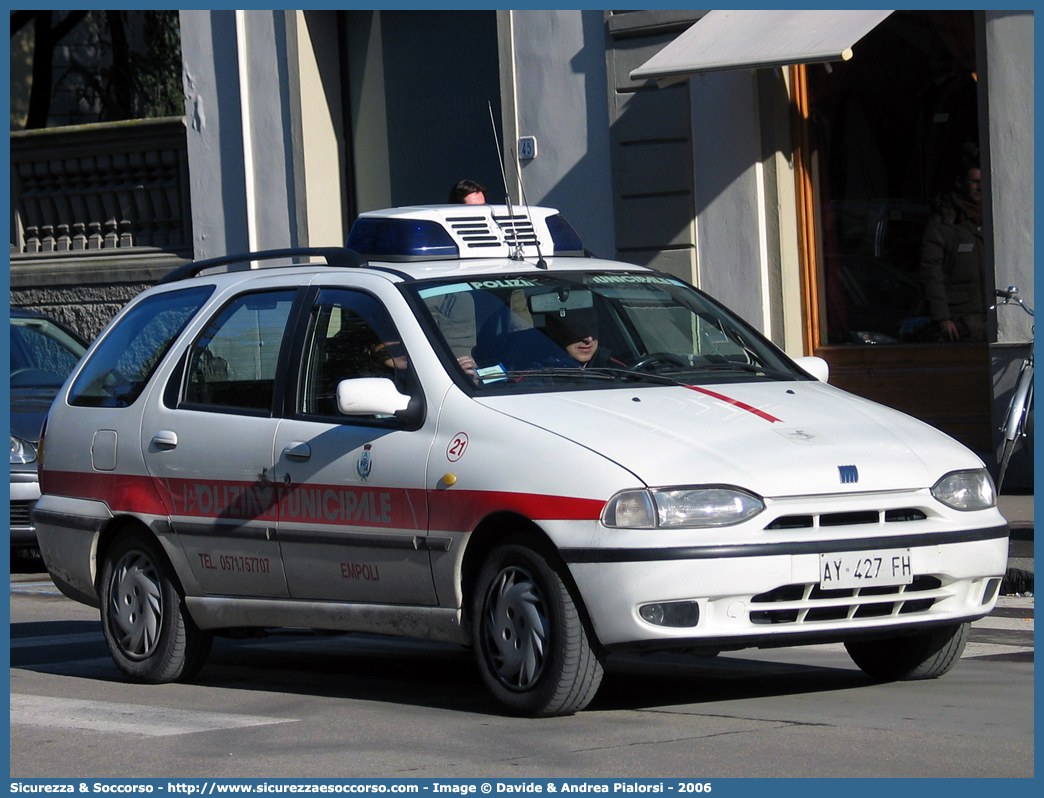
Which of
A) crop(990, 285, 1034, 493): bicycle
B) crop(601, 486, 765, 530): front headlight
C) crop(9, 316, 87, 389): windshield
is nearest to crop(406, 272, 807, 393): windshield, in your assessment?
crop(601, 486, 765, 530): front headlight

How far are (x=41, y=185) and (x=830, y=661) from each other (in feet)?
46.9

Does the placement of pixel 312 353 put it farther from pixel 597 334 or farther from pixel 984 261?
pixel 984 261

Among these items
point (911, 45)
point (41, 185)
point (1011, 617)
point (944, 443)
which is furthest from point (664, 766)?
point (41, 185)

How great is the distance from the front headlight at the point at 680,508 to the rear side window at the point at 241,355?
6.45 feet

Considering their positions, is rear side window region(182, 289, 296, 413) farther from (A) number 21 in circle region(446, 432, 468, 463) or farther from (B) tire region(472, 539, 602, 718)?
(B) tire region(472, 539, 602, 718)

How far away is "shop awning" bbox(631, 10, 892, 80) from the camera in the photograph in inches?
484

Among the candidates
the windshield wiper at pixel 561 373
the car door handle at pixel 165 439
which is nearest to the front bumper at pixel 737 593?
the windshield wiper at pixel 561 373

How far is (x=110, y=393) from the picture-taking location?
802cm

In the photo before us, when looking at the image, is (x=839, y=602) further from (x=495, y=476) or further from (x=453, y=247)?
(x=453, y=247)

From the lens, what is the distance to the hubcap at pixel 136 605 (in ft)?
24.7

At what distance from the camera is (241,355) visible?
292 inches

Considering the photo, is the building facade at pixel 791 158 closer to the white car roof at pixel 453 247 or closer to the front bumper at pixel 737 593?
the white car roof at pixel 453 247

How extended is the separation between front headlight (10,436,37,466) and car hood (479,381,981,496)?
6.68m

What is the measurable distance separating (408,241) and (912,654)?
2.67 metres
